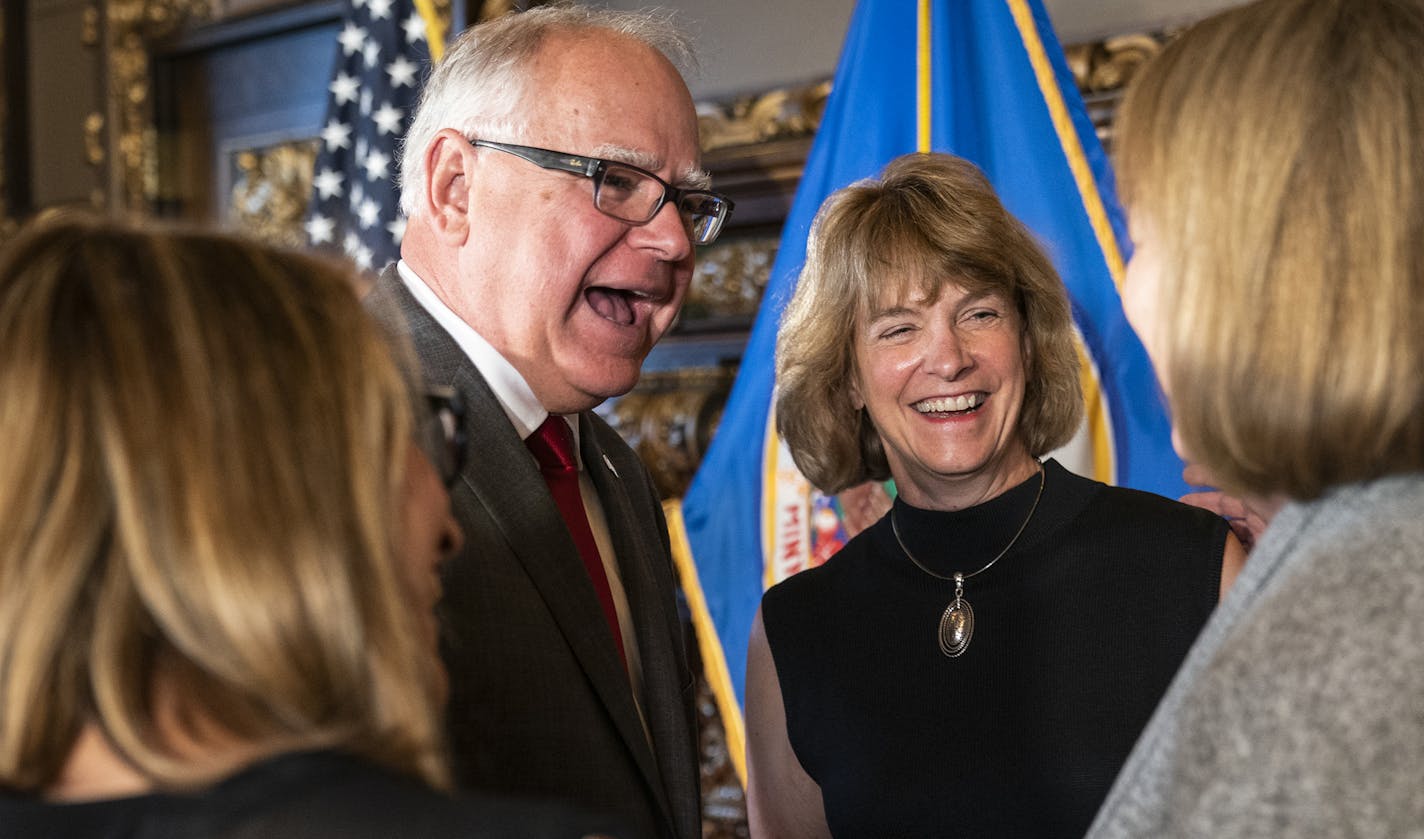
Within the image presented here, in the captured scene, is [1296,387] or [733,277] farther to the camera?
[733,277]

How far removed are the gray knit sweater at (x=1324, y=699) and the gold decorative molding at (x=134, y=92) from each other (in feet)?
15.0

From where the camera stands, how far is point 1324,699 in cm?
78

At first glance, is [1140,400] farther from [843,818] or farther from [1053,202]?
[843,818]

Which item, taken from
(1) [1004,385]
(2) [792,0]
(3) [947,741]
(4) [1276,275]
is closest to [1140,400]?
(1) [1004,385]

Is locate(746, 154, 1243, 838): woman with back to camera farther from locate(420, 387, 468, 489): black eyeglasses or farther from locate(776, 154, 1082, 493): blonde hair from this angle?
locate(420, 387, 468, 489): black eyeglasses

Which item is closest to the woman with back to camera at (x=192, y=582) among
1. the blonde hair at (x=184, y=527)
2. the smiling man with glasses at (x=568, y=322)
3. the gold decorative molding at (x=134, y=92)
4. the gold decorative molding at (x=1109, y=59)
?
the blonde hair at (x=184, y=527)

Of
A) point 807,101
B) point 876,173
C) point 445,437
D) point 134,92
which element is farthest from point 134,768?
point 134,92

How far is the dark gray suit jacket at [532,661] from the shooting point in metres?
1.36

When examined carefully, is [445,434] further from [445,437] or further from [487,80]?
[487,80]

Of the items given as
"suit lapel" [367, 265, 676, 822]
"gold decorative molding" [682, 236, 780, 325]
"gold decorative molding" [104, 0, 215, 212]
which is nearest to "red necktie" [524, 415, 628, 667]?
"suit lapel" [367, 265, 676, 822]

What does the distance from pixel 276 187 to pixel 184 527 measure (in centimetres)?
411

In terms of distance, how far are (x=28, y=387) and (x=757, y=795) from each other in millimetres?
1531

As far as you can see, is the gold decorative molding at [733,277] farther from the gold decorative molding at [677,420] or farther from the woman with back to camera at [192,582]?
the woman with back to camera at [192,582]

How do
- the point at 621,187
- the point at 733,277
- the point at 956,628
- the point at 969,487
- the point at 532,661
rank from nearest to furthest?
1. the point at 532,661
2. the point at 621,187
3. the point at 956,628
4. the point at 969,487
5. the point at 733,277
